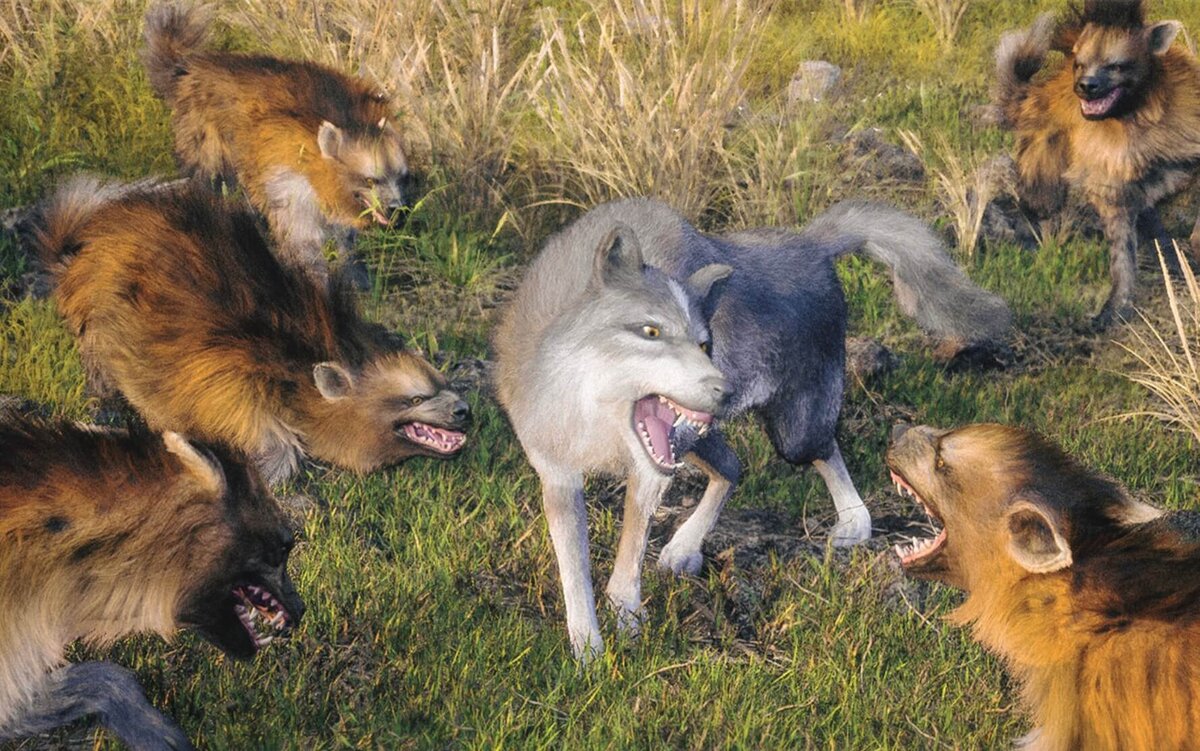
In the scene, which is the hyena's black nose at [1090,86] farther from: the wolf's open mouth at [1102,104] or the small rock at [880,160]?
the small rock at [880,160]

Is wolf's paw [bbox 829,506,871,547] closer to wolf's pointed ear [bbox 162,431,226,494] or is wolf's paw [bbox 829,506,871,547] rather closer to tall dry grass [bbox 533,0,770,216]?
wolf's pointed ear [bbox 162,431,226,494]

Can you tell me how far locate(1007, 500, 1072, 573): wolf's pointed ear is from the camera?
3.86 metres

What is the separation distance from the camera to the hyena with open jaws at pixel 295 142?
828 cm

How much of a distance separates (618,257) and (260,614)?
5.11 feet

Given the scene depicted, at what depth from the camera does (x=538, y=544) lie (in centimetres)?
548

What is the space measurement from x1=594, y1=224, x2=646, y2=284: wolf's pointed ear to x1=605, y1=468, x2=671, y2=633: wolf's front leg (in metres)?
0.67

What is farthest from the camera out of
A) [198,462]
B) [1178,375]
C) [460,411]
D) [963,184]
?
[963,184]

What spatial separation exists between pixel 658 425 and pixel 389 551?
1.42 meters

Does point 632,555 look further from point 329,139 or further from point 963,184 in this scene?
point 963,184

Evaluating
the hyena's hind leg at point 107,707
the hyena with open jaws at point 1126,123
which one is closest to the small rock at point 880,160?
the hyena with open jaws at point 1126,123

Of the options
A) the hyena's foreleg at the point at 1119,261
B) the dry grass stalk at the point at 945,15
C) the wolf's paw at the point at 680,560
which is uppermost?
the wolf's paw at the point at 680,560

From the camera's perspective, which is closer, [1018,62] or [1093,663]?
[1093,663]

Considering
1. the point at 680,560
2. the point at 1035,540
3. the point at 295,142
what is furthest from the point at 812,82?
the point at 1035,540

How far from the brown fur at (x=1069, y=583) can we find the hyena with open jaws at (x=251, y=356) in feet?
6.77
